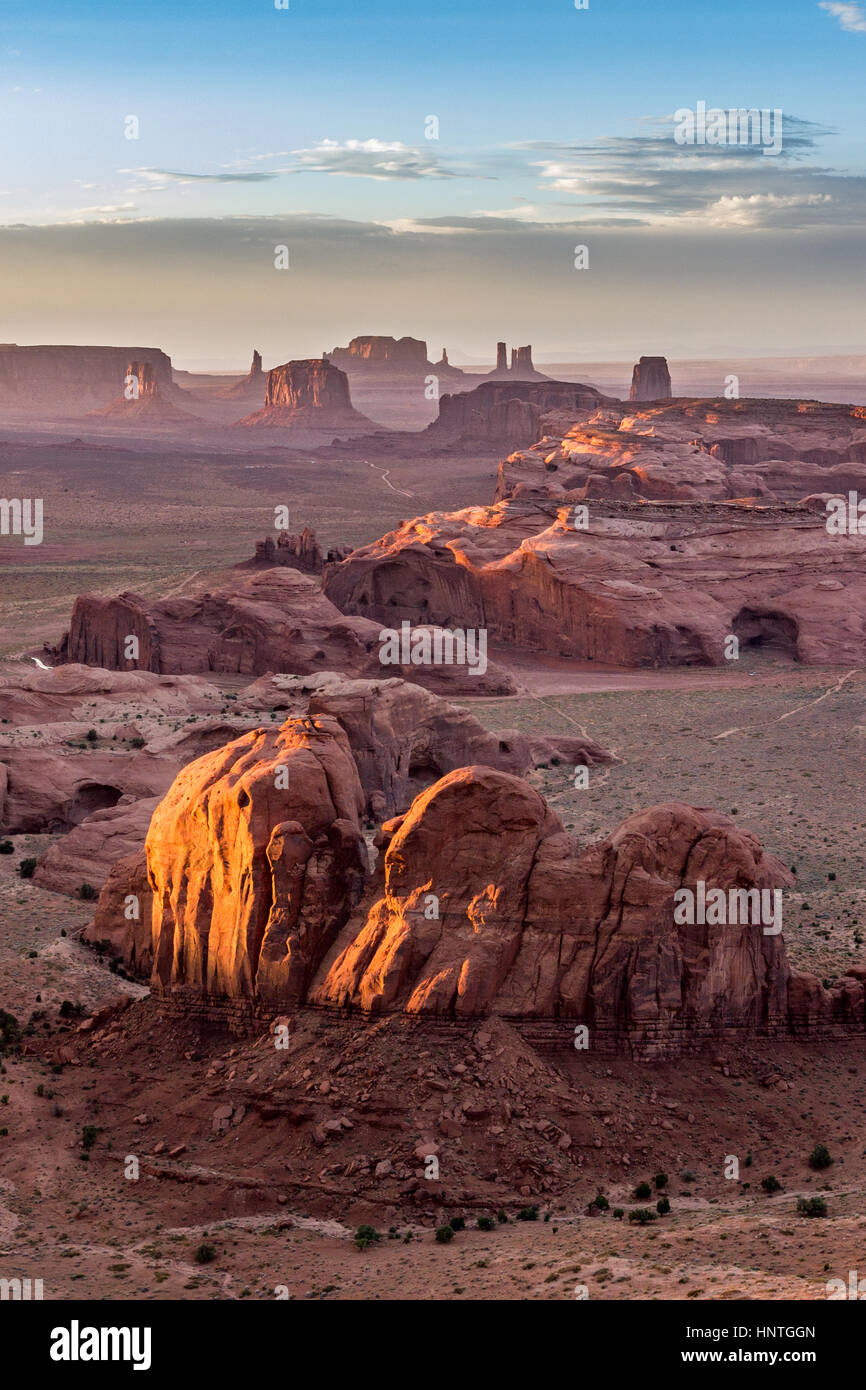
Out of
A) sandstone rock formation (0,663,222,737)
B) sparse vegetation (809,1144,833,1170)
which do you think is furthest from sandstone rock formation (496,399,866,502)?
sparse vegetation (809,1144,833,1170)

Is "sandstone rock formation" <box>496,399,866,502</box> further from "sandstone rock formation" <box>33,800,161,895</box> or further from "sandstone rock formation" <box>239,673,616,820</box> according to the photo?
"sandstone rock formation" <box>33,800,161,895</box>

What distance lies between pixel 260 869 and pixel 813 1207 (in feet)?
34.5

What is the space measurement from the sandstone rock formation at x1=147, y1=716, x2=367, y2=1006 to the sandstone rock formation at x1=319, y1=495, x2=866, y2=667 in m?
40.7

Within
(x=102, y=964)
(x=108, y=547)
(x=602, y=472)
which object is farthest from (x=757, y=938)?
(x=108, y=547)

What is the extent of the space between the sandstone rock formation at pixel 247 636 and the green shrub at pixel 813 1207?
40473 millimetres

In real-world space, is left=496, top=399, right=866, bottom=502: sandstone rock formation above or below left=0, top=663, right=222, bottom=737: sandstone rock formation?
above

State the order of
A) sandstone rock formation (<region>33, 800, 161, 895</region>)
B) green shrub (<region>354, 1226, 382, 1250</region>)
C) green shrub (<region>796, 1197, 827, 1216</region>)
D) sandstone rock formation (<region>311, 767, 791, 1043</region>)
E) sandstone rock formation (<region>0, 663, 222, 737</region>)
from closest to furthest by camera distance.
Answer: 1. green shrub (<region>796, 1197, 827, 1216</region>)
2. green shrub (<region>354, 1226, 382, 1250</region>)
3. sandstone rock formation (<region>311, 767, 791, 1043</region>)
4. sandstone rock formation (<region>33, 800, 161, 895</region>)
5. sandstone rock formation (<region>0, 663, 222, 737</region>)

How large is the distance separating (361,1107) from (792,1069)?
7074 millimetres

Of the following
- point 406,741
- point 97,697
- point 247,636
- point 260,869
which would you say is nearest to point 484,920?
point 260,869

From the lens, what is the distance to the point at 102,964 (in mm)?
30438

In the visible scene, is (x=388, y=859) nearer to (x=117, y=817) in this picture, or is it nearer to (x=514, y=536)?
(x=117, y=817)

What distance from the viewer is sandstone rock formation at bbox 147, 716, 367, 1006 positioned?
26.1 metres

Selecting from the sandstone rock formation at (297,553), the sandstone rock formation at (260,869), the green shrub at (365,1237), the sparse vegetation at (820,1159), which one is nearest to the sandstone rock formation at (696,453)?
the sandstone rock formation at (297,553)
